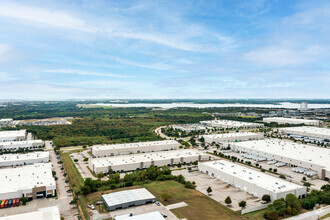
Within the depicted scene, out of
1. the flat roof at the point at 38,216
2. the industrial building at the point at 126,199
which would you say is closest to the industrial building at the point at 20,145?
the industrial building at the point at 126,199

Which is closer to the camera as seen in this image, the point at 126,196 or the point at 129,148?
the point at 126,196

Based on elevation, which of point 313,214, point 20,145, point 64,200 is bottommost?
point 64,200

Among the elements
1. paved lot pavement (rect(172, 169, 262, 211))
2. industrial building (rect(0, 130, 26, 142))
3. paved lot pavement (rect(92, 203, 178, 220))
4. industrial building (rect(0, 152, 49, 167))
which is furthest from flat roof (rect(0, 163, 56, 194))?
industrial building (rect(0, 130, 26, 142))

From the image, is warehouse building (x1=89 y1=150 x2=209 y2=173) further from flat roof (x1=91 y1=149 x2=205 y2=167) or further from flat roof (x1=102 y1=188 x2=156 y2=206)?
flat roof (x1=102 y1=188 x2=156 y2=206)

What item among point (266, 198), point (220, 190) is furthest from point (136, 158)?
point (266, 198)

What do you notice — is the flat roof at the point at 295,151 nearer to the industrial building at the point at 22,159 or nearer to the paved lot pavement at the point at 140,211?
the paved lot pavement at the point at 140,211

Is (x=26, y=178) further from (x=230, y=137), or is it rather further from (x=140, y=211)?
(x=230, y=137)

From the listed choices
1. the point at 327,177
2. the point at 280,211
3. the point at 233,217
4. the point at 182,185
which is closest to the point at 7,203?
the point at 182,185
